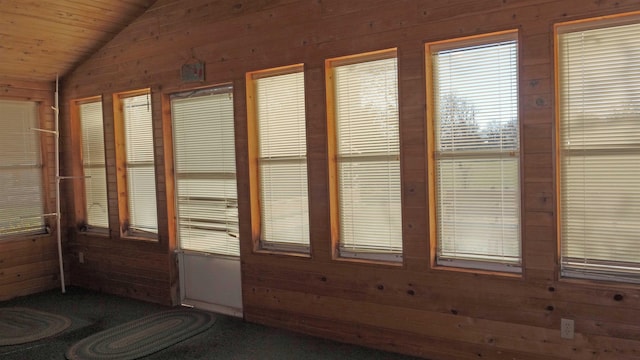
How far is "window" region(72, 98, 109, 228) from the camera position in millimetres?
5398

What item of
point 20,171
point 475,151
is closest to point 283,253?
point 475,151

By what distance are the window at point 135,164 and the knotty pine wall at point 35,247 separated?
1047mm

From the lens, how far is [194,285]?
4.73 m

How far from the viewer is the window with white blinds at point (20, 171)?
5.26 meters

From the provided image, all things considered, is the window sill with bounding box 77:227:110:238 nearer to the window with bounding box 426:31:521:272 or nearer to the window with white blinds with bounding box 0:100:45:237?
the window with white blinds with bounding box 0:100:45:237

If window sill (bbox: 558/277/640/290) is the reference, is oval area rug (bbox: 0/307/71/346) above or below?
below

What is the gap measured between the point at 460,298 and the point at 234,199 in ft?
6.99

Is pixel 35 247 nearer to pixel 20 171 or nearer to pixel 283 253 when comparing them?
pixel 20 171

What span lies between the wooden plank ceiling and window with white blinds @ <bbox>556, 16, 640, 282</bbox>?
3.70 meters

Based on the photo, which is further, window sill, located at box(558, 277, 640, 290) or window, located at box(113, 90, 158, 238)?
window, located at box(113, 90, 158, 238)

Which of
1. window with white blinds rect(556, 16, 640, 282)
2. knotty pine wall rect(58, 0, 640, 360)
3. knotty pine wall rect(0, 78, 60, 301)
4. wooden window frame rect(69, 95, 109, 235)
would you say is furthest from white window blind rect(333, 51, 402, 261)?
knotty pine wall rect(0, 78, 60, 301)

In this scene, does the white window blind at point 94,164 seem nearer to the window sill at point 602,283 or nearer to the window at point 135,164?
the window at point 135,164

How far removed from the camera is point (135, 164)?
16.7 feet

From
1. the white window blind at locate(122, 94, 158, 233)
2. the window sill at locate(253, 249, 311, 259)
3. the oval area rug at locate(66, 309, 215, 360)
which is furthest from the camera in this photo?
the white window blind at locate(122, 94, 158, 233)
